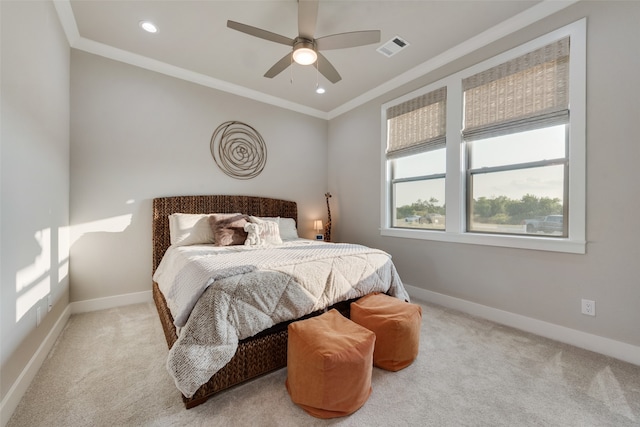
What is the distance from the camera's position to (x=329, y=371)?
1.32m

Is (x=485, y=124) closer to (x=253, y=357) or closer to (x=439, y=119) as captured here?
(x=439, y=119)

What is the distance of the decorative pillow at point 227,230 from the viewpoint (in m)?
2.83

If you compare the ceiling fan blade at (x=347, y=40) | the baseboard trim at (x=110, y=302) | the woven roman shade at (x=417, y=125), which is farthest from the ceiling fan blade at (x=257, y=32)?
the baseboard trim at (x=110, y=302)

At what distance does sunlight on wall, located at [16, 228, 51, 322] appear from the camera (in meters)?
1.57

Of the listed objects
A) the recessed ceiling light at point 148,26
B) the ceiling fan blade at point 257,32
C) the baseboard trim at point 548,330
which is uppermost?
the recessed ceiling light at point 148,26

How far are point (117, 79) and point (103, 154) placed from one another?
870 millimetres

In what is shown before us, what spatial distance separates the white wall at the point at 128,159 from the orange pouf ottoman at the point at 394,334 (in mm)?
2673

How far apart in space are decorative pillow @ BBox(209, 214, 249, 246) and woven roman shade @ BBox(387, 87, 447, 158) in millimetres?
2224

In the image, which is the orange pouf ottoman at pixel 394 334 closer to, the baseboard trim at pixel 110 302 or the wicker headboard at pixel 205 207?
the wicker headboard at pixel 205 207

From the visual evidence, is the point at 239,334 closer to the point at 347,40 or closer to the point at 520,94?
the point at 347,40

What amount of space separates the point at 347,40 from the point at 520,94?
169cm

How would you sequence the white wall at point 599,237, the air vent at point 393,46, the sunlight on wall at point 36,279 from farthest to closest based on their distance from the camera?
the air vent at point 393,46
the white wall at point 599,237
the sunlight on wall at point 36,279

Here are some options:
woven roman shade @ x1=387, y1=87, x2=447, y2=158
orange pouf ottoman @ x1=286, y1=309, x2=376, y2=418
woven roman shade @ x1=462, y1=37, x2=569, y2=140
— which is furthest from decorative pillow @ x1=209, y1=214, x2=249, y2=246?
woven roman shade @ x1=462, y1=37, x2=569, y2=140

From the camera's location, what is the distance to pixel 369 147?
3.86m
